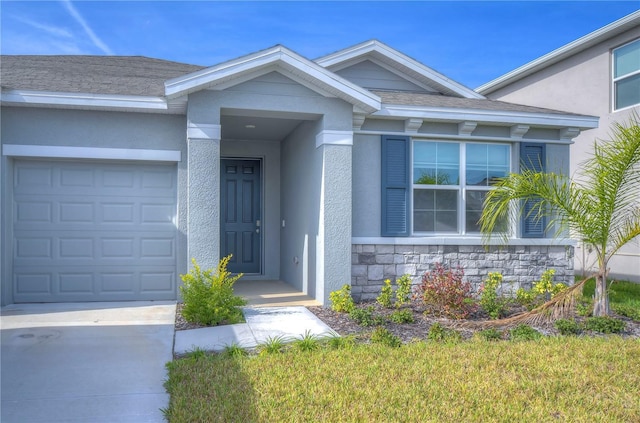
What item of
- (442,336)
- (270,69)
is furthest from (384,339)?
(270,69)

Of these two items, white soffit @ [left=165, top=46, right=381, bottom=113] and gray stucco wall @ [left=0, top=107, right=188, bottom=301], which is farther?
gray stucco wall @ [left=0, top=107, right=188, bottom=301]

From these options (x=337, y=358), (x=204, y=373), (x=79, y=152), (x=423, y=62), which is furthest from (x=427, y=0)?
(x=204, y=373)

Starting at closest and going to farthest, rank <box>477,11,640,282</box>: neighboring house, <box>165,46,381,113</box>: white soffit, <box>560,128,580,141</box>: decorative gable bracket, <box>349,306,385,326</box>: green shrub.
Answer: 1. <box>349,306,385,326</box>: green shrub
2. <box>165,46,381,113</box>: white soffit
3. <box>560,128,580,141</box>: decorative gable bracket
4. <box>477,11,640,282</box>: neighboring house

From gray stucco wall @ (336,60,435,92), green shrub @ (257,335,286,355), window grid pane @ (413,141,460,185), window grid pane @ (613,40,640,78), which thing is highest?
window grid pane @ (613,40,640,78)

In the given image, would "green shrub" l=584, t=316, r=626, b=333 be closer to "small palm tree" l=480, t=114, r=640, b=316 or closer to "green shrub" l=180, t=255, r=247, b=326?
"small palm tree" l=480, t=114, r=640, b=316

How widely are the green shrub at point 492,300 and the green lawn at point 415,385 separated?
5.75ft

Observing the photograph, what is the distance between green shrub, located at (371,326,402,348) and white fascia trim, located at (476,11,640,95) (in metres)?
10.3

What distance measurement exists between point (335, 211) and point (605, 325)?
384 centimetres

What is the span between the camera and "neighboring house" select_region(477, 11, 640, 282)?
40.6 ft

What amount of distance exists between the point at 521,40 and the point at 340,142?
1194 centimetres

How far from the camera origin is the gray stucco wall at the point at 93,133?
7582mm

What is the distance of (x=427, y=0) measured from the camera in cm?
1076

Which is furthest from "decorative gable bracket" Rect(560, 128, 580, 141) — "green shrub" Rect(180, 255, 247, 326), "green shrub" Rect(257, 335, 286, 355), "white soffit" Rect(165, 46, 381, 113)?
"green shrub" Rect(257, 335, 286, 355)

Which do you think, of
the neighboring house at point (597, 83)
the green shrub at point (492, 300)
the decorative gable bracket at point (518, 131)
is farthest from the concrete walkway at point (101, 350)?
the neighboring house at point (597, 83)
